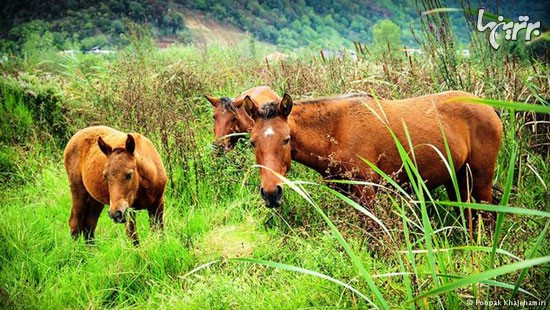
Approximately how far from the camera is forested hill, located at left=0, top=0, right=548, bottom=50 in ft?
55.4

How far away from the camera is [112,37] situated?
19.5m

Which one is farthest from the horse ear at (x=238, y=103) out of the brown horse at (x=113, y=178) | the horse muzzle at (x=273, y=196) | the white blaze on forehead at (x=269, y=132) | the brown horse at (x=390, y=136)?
the horse muzzle at (x=273, y=196)

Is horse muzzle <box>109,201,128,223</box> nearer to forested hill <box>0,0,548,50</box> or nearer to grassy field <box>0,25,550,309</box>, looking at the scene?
grassy field <box>0,25,550,309</box>

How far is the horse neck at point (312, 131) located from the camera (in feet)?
13.8

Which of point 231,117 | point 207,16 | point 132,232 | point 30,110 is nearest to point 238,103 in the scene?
point 231,117

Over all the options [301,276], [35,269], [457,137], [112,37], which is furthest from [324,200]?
[112,37]

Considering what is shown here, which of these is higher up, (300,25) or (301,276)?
(301,276)

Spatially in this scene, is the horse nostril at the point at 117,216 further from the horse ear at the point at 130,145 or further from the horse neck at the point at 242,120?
the horse neck at the point at 242,120

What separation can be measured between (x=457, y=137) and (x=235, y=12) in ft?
98.8

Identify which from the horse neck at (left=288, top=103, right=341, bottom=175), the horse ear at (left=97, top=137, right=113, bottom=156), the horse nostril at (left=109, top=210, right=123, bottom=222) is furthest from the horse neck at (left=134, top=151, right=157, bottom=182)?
the horse neck at (left=288, top=103, right=341, bottom=175)

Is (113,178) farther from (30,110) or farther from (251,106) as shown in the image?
(30,110)

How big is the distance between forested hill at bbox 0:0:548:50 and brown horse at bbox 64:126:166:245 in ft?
20.0

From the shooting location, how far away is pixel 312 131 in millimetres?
4250

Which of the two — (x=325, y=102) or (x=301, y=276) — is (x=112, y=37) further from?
(x=301, y=276)
